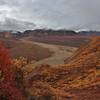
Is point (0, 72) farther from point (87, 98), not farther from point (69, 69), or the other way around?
point (69, 69)

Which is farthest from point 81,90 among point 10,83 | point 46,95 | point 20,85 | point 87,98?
point 10,83

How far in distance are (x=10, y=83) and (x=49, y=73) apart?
820 inches

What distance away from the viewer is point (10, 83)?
2759cm

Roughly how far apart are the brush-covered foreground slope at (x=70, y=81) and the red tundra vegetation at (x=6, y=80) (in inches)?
173

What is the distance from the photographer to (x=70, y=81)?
43875 millimetres

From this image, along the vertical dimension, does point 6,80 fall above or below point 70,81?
above

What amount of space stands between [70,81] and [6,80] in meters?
18.2

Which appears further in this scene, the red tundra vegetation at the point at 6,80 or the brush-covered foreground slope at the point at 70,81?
the brush-covered foreground slope at the point at 70,81

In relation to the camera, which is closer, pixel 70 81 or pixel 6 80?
pixel 6 80

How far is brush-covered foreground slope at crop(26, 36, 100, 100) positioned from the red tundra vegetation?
14.4 feet

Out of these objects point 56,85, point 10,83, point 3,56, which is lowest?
point 56,85

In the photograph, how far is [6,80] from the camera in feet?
87.8

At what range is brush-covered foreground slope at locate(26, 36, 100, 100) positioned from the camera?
35.0 meters

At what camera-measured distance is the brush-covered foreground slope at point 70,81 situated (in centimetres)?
3497
